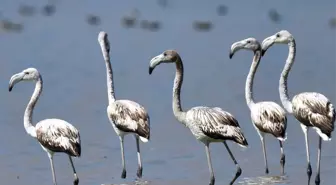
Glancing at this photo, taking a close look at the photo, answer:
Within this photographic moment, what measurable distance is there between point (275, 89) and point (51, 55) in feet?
34.3

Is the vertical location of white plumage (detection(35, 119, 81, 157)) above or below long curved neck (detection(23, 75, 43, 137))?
below

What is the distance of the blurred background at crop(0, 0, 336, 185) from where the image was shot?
16078mm

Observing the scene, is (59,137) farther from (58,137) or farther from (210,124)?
(210,124)

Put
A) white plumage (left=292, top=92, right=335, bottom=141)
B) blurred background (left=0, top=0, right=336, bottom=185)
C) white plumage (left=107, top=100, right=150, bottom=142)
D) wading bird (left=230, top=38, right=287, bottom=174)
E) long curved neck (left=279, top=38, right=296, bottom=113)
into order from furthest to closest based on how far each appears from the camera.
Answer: blurred background (left=0, top=0, right=336, bottom=185) → white plumage (left=107, top=100, right=150, bottom=142) → wading bird (left=230, top=38, right=287, bottom=174) → long curved neck (left=279, top=38, right=296, bottom=113) → white plumage (left=292, top=92, right=335, bottom=141)

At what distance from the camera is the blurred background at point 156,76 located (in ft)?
52.7

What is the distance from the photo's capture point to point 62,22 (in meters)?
44.0

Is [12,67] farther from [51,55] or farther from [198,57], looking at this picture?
[198,57]

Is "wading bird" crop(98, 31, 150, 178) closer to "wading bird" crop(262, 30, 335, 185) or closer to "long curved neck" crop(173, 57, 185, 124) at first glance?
"long curved neck" crop(173, 57, 185, 124)

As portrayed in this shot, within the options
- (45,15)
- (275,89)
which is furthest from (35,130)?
(45,15)

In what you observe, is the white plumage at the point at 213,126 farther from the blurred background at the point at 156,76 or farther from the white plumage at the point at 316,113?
the blurred background at the point at 156,76

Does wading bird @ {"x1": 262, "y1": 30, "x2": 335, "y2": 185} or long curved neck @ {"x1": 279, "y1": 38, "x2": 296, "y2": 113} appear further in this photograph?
long curved neck @ {"x1": 279, "y1": 38, "x2": 296, "y2": 113}

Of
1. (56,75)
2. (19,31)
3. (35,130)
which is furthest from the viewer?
(19,31)

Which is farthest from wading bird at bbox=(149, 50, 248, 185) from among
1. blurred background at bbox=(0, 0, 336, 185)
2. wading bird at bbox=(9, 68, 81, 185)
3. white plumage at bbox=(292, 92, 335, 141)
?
wading bird at bbox=(9, 68, 81, 185)

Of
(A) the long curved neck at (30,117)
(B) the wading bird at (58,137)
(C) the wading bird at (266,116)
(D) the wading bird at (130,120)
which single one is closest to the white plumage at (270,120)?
(C) the wading bird at (266,116)
